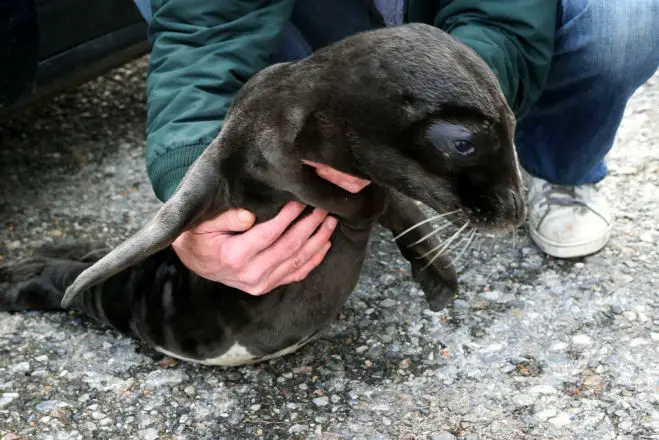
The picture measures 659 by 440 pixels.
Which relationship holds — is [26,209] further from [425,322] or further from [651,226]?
[651,226]

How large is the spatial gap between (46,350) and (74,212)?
99 cm

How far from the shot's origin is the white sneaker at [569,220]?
3.39m

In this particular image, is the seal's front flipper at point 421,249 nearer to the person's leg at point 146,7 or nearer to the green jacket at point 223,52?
the green jacket at point 223,52

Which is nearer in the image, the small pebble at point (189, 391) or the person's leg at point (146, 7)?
the small pebble at point (189, 391)

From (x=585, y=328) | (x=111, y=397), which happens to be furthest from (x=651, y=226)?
(x=111, y=397)

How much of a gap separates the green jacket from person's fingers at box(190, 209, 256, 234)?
0.21 meters

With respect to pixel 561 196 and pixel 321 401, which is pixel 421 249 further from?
pixel 561 196

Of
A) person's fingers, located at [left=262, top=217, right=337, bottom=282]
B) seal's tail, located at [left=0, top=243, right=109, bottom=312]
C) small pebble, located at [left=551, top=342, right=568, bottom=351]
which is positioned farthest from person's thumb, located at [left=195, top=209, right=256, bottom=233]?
small pebble, located at [left=551, top=342, right=568, bottom=351]

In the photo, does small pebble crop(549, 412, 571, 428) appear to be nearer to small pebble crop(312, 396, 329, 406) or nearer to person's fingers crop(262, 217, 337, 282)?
small pebble crop(312, 396, 329, 406)

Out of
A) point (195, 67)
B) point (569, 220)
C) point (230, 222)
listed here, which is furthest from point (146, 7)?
point (569, 220)

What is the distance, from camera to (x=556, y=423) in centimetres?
261

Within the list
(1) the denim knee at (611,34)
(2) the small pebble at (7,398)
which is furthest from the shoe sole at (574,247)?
(2) the small pebble at (7,398)

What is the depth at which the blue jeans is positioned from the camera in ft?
10.2

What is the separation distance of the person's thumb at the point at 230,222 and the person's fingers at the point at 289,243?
0.09 m
